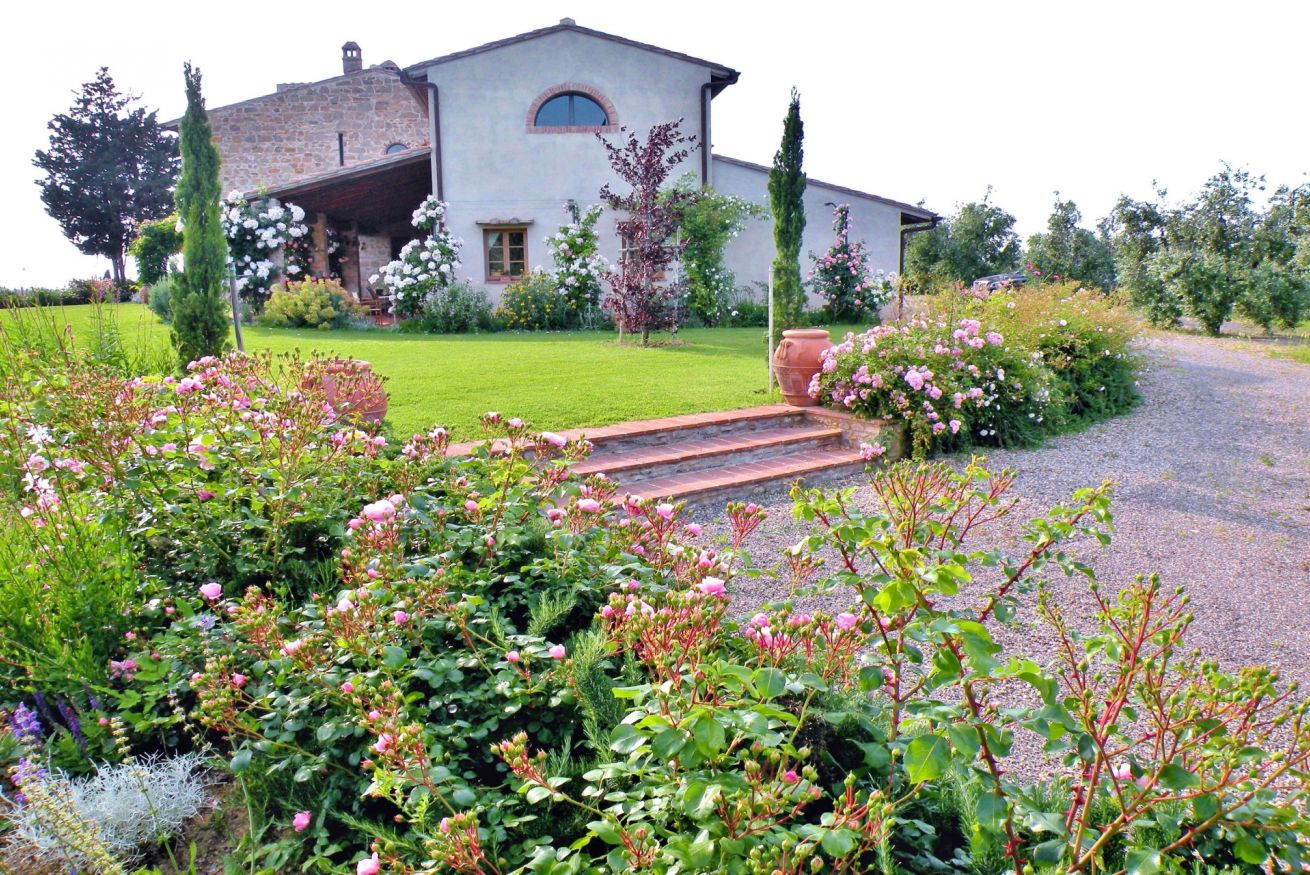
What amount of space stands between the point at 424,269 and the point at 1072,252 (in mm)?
19457

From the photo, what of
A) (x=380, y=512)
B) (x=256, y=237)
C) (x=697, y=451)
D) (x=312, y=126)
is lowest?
(x=697, y=451)

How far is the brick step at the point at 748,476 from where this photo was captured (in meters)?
5.81

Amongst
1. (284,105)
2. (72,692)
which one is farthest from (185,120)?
(284,105)

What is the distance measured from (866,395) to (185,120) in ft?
23.4

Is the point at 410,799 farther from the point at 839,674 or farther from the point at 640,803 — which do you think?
the point at 839,674

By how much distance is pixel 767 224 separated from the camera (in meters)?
17.5

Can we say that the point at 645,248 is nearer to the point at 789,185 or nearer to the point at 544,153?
the point at 789,185

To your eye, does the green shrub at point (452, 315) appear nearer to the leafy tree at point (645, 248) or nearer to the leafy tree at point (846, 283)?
the leafy tree at point (645, 248)

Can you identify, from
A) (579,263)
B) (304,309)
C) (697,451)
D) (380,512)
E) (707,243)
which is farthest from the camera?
(707,243)

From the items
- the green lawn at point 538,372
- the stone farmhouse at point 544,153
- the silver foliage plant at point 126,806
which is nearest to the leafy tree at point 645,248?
the green lawn at point 538,372

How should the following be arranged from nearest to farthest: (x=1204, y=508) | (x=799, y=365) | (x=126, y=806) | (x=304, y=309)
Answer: (x=126, y=806)
(x=1204, y=508)
(x=799, y=365)
(x=304, y=309)

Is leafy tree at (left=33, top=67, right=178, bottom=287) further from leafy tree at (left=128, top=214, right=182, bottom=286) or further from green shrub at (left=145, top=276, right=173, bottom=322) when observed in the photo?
green shrub at (left=145, top=276, right=173, bottom=322)

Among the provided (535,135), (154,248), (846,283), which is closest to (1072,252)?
(846,283)

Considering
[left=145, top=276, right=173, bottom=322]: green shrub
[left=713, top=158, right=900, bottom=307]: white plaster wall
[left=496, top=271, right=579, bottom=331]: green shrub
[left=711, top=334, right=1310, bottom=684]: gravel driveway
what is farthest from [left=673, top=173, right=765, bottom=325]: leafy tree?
[left=145, top=276, right=173, bottom=322]: green shrub
